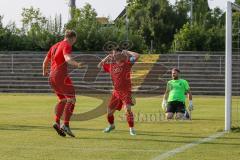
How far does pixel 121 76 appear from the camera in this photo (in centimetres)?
1469

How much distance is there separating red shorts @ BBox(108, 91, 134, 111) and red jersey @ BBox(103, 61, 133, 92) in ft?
0.34

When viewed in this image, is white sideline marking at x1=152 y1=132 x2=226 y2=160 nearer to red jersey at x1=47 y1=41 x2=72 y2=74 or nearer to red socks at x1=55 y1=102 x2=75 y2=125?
red socks at x1=55 y1=102 x2=75 y2=125

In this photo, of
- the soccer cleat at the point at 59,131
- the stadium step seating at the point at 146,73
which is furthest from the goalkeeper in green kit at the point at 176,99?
the stadium step seating at the point at 146,73

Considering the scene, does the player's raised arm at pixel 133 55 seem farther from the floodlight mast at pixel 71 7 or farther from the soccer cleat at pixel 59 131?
the floodlight mast at pixel 71 7

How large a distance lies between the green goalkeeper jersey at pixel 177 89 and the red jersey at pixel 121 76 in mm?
4897

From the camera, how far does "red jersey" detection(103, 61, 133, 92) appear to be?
14.7 meters

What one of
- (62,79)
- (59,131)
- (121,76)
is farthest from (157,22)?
(59,131)

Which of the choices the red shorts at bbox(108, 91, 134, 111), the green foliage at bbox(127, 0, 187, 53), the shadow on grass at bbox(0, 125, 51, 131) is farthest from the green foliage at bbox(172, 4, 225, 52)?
the red shorts at bbox(108, 91, 134, 111)

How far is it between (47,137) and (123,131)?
2.25m

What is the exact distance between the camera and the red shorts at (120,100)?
47.6 feet

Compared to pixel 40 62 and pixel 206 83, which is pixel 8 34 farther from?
pixel 206 83

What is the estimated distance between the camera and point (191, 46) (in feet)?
178

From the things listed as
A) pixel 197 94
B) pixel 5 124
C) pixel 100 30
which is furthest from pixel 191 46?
pixel 5 124

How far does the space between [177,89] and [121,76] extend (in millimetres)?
5251
